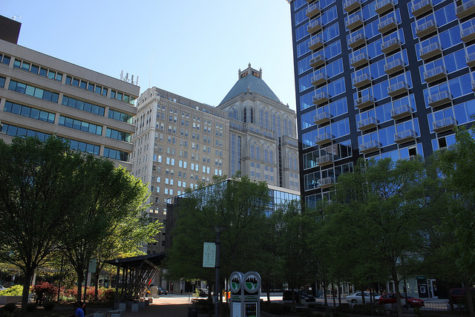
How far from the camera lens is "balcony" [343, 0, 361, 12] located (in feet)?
198

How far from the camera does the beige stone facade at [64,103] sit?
56156 millimetres

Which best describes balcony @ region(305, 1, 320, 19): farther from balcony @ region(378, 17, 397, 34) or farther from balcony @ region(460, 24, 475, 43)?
balcony @ region(460, 24, 475, 43)

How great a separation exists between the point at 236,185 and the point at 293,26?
4814 cm

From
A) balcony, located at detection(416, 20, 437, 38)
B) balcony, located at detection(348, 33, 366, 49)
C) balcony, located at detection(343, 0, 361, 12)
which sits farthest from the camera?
balcony, located at detection(343, 0, 361, 12)

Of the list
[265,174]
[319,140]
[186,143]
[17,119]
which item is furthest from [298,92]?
[265,174]

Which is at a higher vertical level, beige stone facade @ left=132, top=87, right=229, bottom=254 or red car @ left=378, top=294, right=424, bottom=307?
beige stone facade @ left=132, top=87, right=229, bottom=254

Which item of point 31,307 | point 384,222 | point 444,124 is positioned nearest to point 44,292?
point 31,307

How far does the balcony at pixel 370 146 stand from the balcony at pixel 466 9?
18.9 meters

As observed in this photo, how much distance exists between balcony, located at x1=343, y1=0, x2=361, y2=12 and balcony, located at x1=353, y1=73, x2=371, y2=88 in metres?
12.3

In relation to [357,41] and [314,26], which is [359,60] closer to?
[357,41]

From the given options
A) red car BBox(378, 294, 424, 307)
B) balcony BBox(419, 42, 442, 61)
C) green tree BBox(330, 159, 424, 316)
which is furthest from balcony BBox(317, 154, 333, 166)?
green tree BBox(330, 159, 424, 316)

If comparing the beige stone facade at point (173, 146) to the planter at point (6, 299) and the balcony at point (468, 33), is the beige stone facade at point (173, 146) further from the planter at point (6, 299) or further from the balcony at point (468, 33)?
the balcony at point (468, 33)

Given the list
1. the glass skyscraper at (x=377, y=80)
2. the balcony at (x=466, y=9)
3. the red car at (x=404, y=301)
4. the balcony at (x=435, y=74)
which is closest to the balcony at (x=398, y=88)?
the glass skyscraper at (x=377, y=80)

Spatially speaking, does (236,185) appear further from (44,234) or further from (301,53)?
(301,53)
